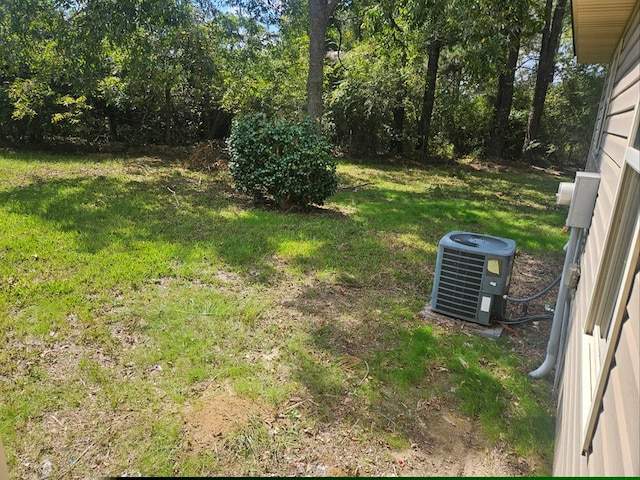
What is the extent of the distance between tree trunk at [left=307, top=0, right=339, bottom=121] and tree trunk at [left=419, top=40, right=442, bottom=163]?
4.05 m

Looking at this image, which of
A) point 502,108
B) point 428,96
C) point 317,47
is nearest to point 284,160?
point 317,47

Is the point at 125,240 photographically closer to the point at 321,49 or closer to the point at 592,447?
the point at 592,447

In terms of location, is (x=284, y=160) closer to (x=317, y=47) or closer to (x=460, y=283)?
(x=317, y=47)

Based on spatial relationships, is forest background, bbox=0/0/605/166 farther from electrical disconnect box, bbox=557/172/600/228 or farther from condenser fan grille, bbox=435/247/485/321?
electrical disconnect box, bbox=557/172/600/228

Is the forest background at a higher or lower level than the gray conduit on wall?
higher

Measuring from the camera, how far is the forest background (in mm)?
7219

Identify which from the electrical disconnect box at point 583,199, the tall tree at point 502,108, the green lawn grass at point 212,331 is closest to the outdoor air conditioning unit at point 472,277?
the green lawn grass at point 212,331

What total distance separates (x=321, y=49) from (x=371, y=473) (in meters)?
7.85

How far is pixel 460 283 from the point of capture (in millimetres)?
3486

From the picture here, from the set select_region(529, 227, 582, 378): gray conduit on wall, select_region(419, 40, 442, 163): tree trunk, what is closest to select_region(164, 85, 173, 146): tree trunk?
select_region(419, 40, 442, 163): tree trunk

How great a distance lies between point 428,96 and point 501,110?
235 centimetres

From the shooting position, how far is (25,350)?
114 inches

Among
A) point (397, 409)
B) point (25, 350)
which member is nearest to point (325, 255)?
point (397, 409)

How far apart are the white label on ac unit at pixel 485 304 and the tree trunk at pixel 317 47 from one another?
5732mm
